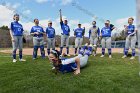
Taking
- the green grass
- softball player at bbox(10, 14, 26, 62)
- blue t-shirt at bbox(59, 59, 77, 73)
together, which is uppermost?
softball player at bbox(10, 14, 26, 62)

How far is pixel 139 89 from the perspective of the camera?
782cm

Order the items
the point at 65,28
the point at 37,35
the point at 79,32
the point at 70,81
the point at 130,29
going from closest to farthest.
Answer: the point at 70,81, the point at 37,35, the point at 130,29, the point at 65,28, the point at 79,32

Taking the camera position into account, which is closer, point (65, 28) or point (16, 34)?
point (16, 34)

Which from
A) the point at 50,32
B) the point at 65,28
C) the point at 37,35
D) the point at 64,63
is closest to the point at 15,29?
the point at 37,35

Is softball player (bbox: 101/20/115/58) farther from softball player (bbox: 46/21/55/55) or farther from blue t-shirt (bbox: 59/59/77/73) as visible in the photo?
blue t-shirt (bbox: 59/59/77/73)

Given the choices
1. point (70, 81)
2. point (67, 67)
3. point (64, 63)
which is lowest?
point (70, 81)

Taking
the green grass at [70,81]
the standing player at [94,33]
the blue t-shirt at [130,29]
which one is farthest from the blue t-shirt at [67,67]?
the standing player at [94,33]

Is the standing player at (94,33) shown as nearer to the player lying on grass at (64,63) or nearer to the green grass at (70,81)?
the green grass at (70,81)

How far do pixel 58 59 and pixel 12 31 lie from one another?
425cm

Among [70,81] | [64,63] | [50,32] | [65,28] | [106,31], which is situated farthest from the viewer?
[65,28]

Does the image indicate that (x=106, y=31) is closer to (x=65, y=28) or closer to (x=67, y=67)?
(x=65, y=28)

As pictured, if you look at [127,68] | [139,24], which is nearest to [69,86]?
[127,68]

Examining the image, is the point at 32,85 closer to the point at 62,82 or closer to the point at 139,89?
the point at 62,82

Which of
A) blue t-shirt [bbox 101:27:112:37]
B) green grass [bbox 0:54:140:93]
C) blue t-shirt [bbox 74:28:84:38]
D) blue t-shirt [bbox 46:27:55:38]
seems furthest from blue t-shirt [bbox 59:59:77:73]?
blue t-shirt [bbox 74:28:84:38]
